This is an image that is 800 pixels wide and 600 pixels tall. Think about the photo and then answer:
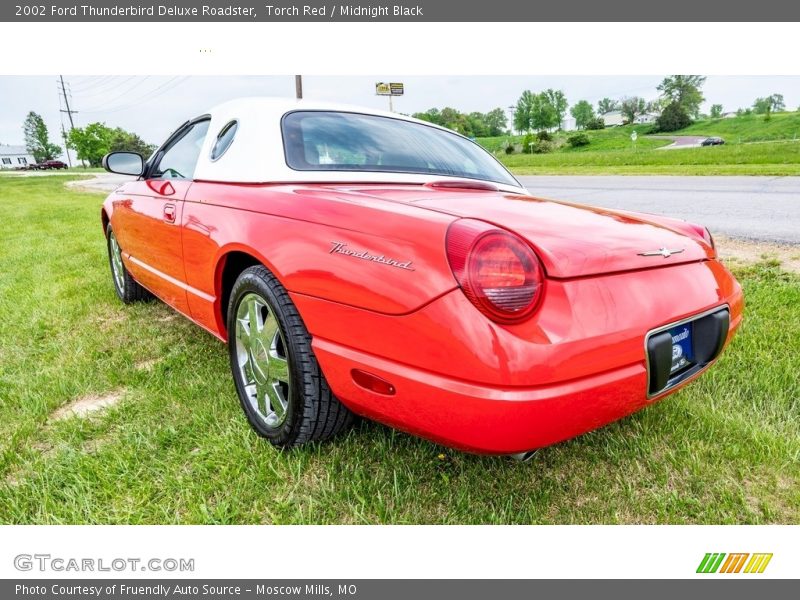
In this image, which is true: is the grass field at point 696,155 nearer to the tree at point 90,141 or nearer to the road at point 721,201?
the road at point 721,201

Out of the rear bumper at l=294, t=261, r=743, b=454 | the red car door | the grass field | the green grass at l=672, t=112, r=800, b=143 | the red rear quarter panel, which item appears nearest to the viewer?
the rear bumper at l=294, t=261, r=743, b=454

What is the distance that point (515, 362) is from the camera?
131 centimetres

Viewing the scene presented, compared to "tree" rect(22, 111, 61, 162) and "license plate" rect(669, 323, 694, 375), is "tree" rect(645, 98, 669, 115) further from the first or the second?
"tree" rect(22, 111, 61, 162)

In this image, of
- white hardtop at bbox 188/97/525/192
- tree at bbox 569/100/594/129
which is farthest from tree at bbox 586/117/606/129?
white hardtop at bbox 188/97/525/192

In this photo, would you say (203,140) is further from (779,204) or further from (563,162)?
(563,162)

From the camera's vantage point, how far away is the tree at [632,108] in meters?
73.3

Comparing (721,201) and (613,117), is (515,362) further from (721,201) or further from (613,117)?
(613,117)

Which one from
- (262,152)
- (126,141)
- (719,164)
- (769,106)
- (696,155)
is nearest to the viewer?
(262,152)

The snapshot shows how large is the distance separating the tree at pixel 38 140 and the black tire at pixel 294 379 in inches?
3678

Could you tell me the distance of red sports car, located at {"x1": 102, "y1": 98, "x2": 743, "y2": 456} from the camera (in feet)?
4.48

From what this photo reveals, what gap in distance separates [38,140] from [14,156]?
31.6 ft

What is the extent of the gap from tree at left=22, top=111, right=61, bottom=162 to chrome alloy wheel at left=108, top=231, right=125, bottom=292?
90.3 meters

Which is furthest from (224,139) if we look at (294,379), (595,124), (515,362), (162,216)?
(595,124)

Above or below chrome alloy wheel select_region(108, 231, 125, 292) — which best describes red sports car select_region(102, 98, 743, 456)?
above
